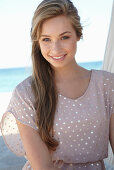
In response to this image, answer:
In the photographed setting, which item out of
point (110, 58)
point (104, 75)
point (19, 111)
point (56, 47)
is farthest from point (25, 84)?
point (110, 58)

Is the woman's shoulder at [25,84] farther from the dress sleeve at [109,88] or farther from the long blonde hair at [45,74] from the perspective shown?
the dress sleeve at [109,88]

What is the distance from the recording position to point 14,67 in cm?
2589

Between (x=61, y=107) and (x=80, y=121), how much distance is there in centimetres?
15

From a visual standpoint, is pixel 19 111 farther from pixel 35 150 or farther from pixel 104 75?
pixel 104 75

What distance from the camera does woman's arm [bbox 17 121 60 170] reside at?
1637mm

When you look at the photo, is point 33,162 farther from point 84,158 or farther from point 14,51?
point 14,51

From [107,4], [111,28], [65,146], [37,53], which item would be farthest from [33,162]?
[107,4]

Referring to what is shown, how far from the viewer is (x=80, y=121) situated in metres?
1.73

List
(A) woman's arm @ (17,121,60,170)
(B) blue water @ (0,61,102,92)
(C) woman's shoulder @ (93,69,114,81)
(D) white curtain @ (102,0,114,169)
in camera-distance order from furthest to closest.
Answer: (B) blue water @ (0,61,102,92)
(D) white curtain @ (102,0,114,169)
(C) woman's shoulder @ (93,69,114,81)
(A) woman's arm @ (17,121,60,170)

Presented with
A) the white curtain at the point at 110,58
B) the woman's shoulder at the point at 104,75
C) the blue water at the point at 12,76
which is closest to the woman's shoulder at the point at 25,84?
the woman's shoulder at the point at 104,75

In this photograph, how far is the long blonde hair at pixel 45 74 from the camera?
5.58 ft

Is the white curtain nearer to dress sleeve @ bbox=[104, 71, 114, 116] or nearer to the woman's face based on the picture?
dress sleeve @ bbox=[104, 71, 114, 116]

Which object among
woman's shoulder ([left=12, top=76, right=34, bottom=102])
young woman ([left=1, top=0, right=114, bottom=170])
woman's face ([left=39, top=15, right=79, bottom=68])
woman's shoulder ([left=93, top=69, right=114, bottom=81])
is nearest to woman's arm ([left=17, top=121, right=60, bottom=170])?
young woman ([left=1, top=0, right=114, bottom=170])

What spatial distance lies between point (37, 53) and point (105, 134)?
0.68 m
